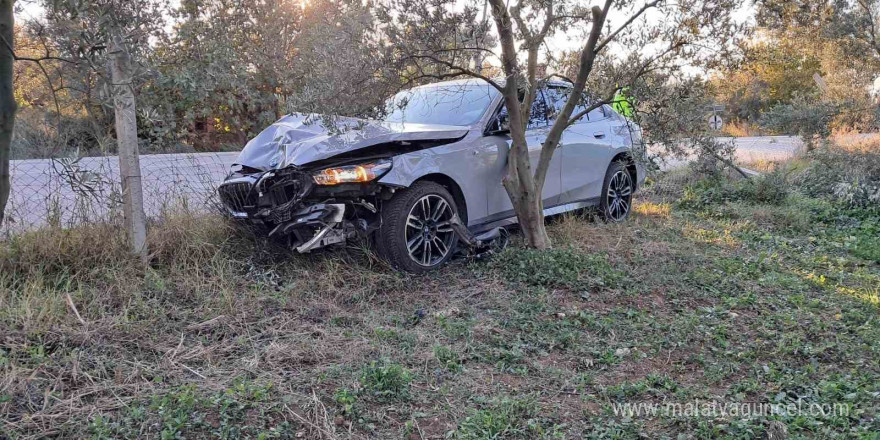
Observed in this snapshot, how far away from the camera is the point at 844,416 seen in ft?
9.80

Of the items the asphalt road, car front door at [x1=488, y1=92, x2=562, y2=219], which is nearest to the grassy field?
the asphalt road

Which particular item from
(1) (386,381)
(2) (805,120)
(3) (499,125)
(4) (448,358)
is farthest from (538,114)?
(2) (805,120)

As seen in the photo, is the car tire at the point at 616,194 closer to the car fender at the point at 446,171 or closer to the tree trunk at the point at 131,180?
the car fender at the point at 446,171

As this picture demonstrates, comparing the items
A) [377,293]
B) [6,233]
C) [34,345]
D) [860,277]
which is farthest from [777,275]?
[6,233]

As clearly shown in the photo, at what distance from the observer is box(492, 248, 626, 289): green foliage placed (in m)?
5.05

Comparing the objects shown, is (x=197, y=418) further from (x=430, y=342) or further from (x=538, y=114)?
(x=538, y=114)

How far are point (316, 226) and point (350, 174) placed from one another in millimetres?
492

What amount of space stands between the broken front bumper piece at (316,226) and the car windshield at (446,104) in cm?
146

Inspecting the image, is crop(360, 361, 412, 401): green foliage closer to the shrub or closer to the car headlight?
the car headlight

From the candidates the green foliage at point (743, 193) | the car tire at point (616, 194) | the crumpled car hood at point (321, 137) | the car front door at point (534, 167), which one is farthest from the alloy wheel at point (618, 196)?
the crumpled car hood at point (321, 137)

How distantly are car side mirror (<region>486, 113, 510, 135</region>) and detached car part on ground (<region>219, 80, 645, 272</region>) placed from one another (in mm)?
13

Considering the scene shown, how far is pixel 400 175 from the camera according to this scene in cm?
502

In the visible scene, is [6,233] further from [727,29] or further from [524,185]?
[727,29]

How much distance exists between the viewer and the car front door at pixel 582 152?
266 inches
